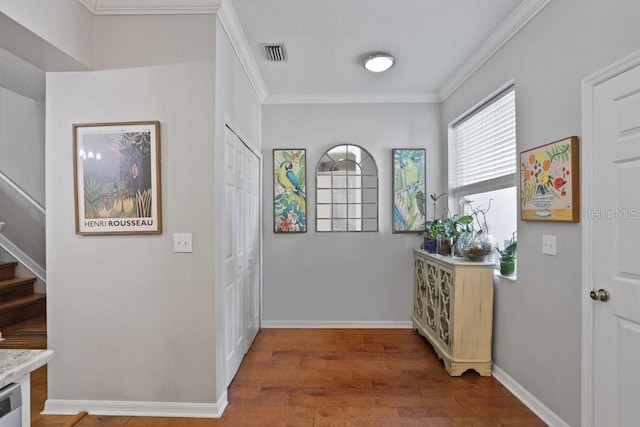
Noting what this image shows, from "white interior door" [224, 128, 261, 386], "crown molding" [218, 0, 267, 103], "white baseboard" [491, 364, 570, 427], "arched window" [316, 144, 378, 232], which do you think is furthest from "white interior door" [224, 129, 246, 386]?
"white baseboard" [491, 364, 570, 427]

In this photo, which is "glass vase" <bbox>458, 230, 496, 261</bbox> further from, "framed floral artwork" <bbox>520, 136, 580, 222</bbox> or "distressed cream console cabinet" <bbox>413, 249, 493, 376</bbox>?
"framed floral artwork" <bbox>520, 136, 580, 222</bbox>

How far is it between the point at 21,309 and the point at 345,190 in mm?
3405

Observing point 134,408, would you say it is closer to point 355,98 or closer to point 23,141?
point 23,141

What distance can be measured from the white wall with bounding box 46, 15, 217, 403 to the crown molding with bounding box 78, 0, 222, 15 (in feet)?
0.14

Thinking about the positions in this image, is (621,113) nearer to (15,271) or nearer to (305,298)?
(305,298)

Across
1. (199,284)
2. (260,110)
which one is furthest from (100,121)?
(260,110)

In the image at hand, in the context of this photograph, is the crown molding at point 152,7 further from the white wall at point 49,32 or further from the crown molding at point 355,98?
the crown molding at point 355,98

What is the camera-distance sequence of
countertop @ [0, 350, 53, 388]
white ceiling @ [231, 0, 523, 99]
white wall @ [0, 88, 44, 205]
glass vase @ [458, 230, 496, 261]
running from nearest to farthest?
1. countertop @ [0, 350, 53, 388]
2. white ceiling @ [231, 0, 523, 99]
3. glass vase @ [458, 230, 496, 261]
4. white wall @ [0, 88, 44, 205]

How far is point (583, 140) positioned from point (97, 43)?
294 cm

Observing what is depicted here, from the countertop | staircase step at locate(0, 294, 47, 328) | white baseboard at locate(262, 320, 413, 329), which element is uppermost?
the countertop

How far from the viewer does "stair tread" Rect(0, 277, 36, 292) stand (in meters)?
3.26

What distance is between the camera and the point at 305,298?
389 centimetres

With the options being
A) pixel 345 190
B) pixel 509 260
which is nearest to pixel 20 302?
pixel 345 190

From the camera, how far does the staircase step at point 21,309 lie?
308 centimetres
